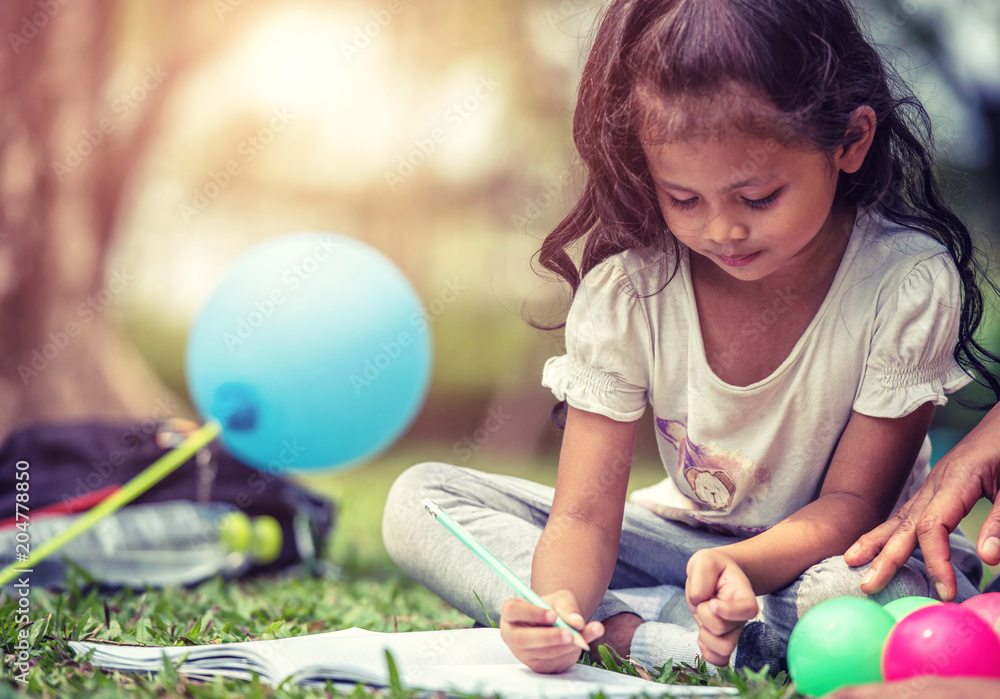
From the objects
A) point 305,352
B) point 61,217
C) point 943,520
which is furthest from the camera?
point 61,217

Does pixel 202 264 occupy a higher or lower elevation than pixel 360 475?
higher

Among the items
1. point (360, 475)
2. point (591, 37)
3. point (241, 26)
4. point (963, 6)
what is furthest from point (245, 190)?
point (591, 37)

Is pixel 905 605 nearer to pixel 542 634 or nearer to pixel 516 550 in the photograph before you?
pixel 542 634

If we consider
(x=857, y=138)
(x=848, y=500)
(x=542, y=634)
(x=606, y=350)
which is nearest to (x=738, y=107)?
(x=857, y=138)

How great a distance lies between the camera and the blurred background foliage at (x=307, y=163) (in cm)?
325

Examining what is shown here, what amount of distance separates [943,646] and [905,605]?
0.13 meters

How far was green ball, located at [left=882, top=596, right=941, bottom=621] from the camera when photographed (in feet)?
3.04

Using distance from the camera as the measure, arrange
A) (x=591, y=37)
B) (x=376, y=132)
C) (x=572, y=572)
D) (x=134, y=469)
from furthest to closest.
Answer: (x=376, y=132)
(x=134, y=469)
(x=591, y=37)
(x=572, y=572)

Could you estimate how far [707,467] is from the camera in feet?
4.11

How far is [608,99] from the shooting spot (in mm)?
1125

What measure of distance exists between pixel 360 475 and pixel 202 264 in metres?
2.10

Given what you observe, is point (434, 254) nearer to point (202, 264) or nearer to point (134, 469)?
point (202, 264)

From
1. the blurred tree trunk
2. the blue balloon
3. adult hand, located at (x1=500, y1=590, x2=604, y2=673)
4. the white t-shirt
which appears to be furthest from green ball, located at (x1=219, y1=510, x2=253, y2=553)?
the blurred tree trunk

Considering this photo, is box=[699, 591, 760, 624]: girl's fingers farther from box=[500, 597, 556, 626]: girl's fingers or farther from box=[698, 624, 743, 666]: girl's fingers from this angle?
box=[500, 597, 556, 626]: girl's fingers
